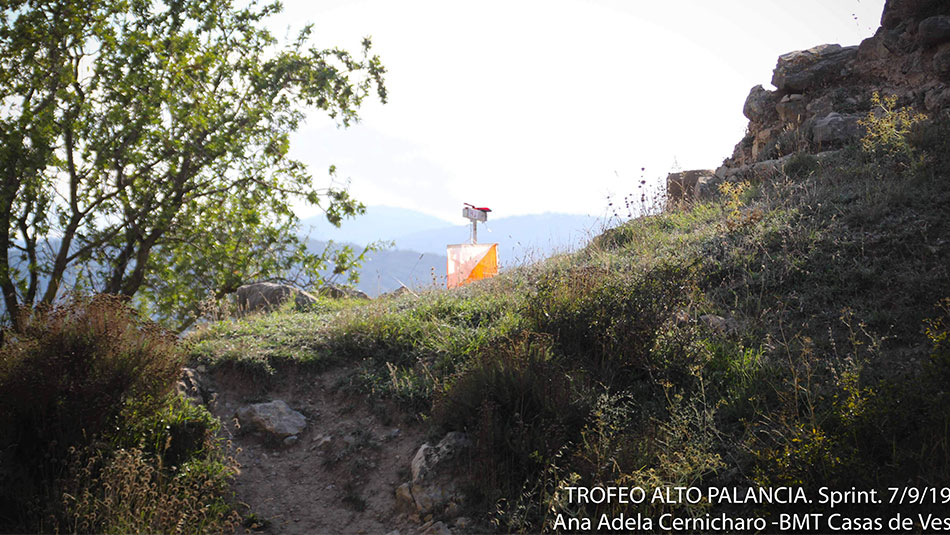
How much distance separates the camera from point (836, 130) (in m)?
10.0

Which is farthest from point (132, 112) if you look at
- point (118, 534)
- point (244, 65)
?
point (118, 534)

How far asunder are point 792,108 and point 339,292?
34.6ft

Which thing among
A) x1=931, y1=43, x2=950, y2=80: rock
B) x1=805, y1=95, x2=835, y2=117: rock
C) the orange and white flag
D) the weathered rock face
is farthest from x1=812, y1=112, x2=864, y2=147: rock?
the orange and white flag

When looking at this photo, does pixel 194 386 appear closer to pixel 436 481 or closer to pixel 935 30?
pixel 436 481

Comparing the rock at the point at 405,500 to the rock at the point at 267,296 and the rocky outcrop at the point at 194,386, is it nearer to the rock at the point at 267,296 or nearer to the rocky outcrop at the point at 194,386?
the rocky outcrop at the point at 194,386

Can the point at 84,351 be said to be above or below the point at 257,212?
below

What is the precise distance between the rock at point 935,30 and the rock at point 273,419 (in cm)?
1271

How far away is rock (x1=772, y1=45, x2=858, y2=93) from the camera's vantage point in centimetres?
1223

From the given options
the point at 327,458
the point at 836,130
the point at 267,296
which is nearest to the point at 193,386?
the point at 327,458

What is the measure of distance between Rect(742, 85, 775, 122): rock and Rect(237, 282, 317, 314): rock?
10970mm

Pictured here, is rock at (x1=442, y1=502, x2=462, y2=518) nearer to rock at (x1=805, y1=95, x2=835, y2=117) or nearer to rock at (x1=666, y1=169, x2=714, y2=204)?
rock at (x1=666, y1=169, x2=714, y2=204)

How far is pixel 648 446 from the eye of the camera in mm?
3627

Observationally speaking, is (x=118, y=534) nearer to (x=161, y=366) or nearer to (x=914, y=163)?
(x=161, y=366)

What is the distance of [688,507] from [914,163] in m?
6.57
